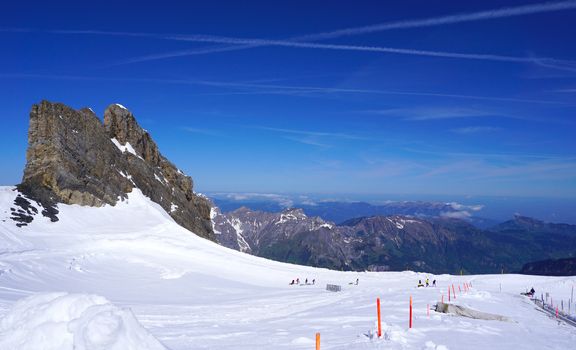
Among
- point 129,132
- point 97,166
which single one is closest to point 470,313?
point 97,166

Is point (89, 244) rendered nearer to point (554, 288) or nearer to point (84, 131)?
point (84, 131)

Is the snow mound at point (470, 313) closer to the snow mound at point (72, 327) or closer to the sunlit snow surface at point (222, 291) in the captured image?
the sunlit snow surface at point (222, 291)

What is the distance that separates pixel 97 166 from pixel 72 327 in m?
59.8

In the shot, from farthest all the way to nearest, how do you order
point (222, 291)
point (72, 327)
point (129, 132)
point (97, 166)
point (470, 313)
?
point (129, 132), point (97, 166), point (222, 291), point (470, 313), point (72, 327)

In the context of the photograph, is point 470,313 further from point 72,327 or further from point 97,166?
point 97,166

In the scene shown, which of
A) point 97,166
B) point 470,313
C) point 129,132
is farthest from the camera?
point 129,132

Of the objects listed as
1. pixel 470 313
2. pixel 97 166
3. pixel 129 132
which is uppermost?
pixel 129 132

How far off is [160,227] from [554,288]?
4413cm

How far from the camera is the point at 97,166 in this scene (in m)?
60.3

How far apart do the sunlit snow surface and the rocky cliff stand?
3234 millimetres

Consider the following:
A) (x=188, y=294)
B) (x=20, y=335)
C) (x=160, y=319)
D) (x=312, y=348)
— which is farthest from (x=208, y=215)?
(x=20, y=335)

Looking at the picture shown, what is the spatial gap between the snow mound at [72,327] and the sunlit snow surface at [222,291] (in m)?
0.30

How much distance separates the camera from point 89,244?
127 feet

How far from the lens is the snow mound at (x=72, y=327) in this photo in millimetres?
5871
